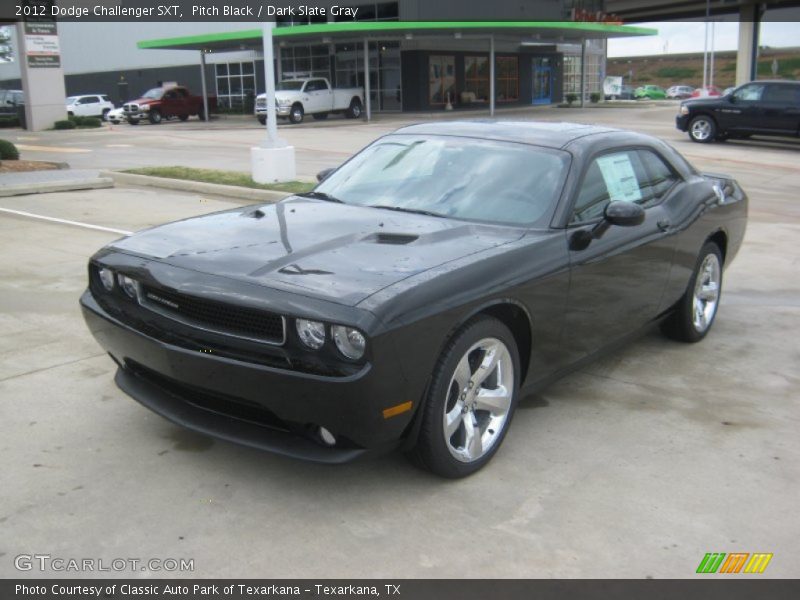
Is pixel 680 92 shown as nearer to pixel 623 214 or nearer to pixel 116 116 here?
pixel 116 116

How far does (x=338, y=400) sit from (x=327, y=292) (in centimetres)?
45

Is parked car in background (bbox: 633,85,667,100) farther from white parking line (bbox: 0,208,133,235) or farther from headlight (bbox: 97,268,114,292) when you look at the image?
headlight (bbox: 97,268,114,292)

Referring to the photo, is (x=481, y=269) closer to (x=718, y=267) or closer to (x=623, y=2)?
(x=718, y=267)

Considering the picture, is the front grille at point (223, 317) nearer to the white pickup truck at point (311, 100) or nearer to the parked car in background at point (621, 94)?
the white pickup truck at point (311, 100)

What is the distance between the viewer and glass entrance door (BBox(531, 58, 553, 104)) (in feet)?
171

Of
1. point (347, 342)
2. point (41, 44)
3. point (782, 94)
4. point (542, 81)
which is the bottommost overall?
point (347, 342)

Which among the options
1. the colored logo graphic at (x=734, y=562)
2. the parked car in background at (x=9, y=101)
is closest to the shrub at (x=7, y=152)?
the colored logo graphic at (x=734, y=562)

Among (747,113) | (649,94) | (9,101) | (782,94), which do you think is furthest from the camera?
(649,94)

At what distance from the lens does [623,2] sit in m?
63.3

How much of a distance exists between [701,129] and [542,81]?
103ft

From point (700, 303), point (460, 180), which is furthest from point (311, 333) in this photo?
point (700, 303)

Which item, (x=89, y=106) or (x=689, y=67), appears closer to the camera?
(x=89, y=106)

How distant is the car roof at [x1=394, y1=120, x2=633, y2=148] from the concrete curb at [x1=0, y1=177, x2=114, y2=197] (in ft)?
29.8

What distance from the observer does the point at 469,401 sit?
3791 millimetres
